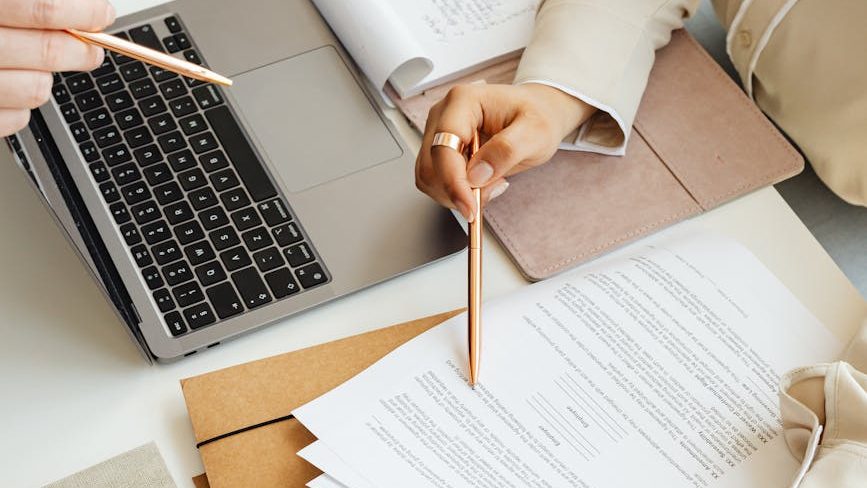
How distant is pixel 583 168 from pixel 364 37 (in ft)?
0.71

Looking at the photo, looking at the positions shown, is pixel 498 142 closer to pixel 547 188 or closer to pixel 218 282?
pixel 547 188

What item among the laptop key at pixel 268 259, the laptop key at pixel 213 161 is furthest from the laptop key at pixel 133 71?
the laptop key at pixel 268 259

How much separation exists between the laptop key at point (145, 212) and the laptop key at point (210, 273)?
0.20 ft

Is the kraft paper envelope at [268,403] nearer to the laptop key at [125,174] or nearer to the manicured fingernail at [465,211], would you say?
the manicured fingernail at [465,211]

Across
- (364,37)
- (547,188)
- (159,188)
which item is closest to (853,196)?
(547,188)

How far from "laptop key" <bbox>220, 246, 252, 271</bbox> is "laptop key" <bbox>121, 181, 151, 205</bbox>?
8 centimetres

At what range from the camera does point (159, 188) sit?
745 millimetres

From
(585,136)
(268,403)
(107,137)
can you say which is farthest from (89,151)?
(585,136)

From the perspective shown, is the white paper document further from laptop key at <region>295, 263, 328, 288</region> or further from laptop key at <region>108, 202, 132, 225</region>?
laptop key at <region>108, 202, 132, 225</region>

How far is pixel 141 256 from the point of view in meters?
0.71

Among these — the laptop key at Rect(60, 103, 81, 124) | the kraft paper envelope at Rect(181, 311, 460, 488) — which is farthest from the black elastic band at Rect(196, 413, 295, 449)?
the laptop key at Rect(60, 103, 81, 124)

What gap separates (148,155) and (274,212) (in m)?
0.12

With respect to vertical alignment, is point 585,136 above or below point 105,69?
below

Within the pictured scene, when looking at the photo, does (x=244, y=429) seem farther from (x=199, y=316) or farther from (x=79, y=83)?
(x=79, y=83)
